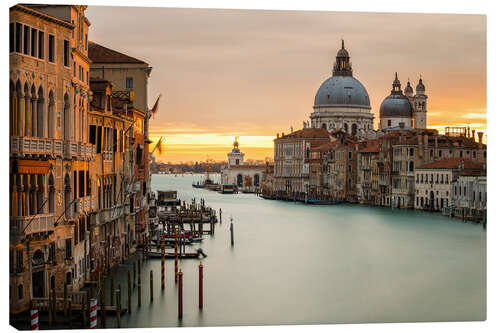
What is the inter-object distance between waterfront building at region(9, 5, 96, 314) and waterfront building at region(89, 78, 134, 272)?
1011mm

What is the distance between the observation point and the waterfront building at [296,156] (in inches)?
1471

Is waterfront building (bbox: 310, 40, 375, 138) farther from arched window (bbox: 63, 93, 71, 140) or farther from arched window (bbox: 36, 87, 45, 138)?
arched window (bbox: 36, 87, 45, 138)

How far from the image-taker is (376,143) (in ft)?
101

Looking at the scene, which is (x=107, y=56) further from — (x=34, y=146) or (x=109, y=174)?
(x=34, y=146)

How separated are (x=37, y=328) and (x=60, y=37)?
7.81ft

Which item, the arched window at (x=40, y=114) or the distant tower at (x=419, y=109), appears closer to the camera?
the arched window at (x=40, y=114)

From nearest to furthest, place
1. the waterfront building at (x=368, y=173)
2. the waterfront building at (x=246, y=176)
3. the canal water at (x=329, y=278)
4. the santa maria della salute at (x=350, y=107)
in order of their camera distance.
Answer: the canal water at (x=329, y=278)
the waterfront building at (x=368, y=173)
the santa maria della salute at (x=350, y=107)
the waterfront building at (x=246, y=176)

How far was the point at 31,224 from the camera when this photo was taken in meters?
6.76

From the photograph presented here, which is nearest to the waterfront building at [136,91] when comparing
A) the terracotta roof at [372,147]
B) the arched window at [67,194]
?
the arched window at [67,194]

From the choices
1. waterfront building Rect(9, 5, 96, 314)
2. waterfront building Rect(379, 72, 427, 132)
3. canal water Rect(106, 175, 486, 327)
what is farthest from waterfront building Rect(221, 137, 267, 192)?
waterfront building Rect(9, 5, 96, 314)

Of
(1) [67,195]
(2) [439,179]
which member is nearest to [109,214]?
(1) [67,195]

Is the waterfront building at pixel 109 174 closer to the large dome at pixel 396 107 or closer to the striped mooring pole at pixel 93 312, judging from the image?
the striped mooring pole at pixel 93 312

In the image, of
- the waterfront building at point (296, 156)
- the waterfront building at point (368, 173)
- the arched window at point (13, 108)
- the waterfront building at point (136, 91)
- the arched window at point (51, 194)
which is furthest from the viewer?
the waterfront building at point (296, 156)

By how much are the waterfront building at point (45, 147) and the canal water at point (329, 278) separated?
111cm
